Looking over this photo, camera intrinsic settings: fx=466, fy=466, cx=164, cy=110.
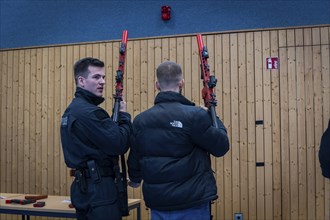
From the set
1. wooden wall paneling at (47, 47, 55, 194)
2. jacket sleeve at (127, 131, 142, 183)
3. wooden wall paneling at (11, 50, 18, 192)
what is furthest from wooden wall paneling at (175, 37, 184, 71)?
jacket sleeve at (127, 131, 142, 183)

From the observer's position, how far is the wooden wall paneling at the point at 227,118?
6941 mm

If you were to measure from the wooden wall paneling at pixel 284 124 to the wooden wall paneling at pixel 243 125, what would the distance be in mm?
522

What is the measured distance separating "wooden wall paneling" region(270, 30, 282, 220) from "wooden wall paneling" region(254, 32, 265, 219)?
0.16m

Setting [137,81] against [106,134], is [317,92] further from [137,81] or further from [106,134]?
[106,134]

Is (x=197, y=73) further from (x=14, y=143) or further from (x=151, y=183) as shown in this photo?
(x=151, y=183)

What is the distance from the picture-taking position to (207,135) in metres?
3.01

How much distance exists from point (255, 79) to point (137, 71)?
186 centimetres

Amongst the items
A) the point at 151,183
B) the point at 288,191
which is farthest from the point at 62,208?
the point at 288,191

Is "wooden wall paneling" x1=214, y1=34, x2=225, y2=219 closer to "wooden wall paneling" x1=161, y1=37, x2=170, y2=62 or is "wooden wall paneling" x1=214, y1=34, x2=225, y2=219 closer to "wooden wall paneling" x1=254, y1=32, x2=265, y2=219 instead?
"wooden wall paneling" x1=254, y1=32, x2=265, y2=219

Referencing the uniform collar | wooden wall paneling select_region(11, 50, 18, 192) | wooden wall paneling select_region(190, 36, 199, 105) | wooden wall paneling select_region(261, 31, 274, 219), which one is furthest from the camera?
wooden wall paneling select_region(11, 50, 18, 192)

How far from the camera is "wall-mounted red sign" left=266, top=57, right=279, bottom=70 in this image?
6.85 m

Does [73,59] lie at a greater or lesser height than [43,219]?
greater

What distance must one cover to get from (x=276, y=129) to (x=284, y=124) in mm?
135

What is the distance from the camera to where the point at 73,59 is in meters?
7.78
